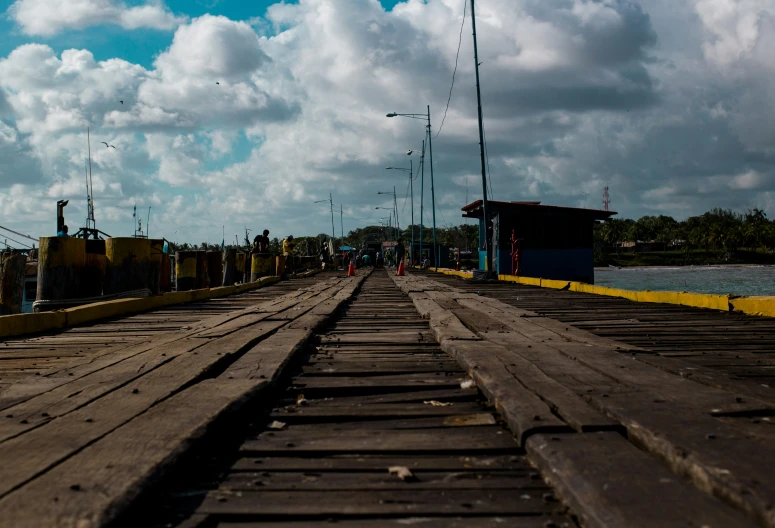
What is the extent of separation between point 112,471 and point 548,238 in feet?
99.5

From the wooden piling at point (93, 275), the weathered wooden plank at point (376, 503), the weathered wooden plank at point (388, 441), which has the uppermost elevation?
the wooden piling at point (93, 275)

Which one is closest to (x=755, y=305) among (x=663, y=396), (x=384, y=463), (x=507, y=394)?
(x=663, y=396)

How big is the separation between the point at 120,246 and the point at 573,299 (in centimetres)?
737

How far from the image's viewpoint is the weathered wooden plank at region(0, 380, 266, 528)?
1.89 m

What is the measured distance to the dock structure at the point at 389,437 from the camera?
2.03 metres

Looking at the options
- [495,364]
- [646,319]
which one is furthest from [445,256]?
[495,364]

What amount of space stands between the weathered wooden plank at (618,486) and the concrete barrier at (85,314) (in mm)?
5993

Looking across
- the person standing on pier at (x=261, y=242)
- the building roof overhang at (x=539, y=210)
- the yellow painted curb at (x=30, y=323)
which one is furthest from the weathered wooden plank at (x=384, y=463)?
the building roof overhang at (x=539, y=210)

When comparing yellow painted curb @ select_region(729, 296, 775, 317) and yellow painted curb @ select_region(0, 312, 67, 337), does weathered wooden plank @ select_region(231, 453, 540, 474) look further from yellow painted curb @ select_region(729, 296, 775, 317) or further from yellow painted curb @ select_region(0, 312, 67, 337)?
yellow painted curb @ select_region(729, 296, 775, 317)

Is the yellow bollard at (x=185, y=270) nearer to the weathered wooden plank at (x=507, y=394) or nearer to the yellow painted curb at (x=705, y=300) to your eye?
the yellow painted curb at (x=705, y=300)

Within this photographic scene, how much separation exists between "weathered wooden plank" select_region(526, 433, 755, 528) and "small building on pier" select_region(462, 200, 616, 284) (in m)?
28.0

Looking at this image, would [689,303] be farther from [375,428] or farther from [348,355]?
[375,428]

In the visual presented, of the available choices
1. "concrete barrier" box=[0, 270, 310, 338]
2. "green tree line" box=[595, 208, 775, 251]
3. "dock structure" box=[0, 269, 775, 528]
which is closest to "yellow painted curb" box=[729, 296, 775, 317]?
"dock structure" box=[0, 269, 775, 528]

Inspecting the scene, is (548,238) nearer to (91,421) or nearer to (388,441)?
(388,441)
